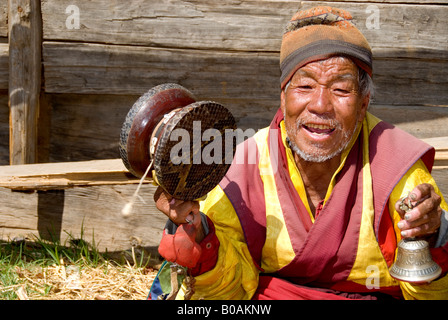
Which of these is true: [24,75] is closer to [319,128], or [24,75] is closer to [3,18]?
[3,18]

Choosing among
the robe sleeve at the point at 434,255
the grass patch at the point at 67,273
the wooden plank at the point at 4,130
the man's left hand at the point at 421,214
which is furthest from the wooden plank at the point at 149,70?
the man's left hand at the point at 421,214

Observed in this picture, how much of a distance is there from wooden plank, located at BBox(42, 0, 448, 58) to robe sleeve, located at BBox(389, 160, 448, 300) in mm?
1689

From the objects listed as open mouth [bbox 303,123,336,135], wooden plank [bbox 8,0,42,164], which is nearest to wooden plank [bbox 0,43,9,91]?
wooden plank [bbox 8,0,42,164]

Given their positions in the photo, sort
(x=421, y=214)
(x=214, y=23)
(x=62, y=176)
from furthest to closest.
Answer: (x=214, y=23), (x=62, y=176), (x=421, y=214)

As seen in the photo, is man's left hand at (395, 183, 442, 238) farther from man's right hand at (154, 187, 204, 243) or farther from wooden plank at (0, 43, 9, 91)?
wooden plank at (0, 43, 9, 91)

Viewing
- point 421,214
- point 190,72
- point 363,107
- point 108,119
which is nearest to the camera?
point 421,214

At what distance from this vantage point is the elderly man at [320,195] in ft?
9.11

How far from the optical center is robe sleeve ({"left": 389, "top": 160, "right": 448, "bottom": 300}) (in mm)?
2690

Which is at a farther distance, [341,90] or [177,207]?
[341,90]

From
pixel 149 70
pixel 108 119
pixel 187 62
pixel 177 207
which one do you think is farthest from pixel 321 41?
pixel 108 119

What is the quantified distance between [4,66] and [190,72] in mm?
1339

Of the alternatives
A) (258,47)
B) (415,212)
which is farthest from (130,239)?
(415,212)

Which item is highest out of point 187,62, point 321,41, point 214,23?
point 214,23

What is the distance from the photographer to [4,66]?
4.14 meters
